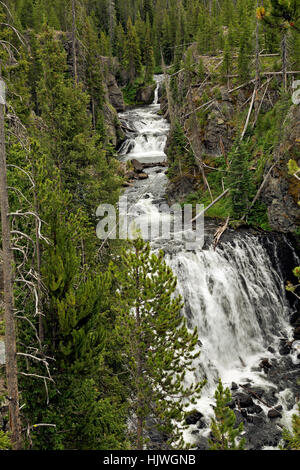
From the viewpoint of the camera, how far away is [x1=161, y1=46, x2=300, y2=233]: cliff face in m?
24.1

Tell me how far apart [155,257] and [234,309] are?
40.9 feet

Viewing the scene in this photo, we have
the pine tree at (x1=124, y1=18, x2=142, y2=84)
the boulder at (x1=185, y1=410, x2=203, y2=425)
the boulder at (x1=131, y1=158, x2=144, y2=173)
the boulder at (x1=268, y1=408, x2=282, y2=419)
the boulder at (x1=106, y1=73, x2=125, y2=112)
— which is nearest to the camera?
the boulder at (x1=185, y1=410, x2=203, y2=425)

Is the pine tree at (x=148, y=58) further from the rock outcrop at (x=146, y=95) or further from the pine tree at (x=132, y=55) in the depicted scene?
the rock outcrop at (x=146, y=95)

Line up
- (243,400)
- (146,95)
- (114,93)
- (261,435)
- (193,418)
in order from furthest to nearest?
(146,95)
(114,93)
(243,400)
(193,418)
(261,435)

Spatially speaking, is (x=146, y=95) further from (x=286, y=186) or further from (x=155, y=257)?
(x=155, y=257)

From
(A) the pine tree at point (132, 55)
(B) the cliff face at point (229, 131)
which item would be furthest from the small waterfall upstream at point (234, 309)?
(A) the pine tree at point (132, 55)

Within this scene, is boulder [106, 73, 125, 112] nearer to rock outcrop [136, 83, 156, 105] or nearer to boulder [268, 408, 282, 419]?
rock outcrop [136, 83, 156, 105]

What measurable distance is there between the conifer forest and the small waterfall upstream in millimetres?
88

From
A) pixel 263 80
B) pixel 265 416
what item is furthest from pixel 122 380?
pixel 263 80

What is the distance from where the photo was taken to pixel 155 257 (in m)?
9.56

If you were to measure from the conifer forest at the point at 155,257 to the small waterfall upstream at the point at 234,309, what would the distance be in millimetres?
88

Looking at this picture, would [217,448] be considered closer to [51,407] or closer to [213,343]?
[51,407]

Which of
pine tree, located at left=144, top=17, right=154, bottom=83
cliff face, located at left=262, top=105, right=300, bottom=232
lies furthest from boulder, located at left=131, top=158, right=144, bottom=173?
pine tree, located at left=144, top=17, right=154, bottom=83

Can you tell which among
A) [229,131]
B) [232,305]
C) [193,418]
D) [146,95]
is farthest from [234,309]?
[146,95]
